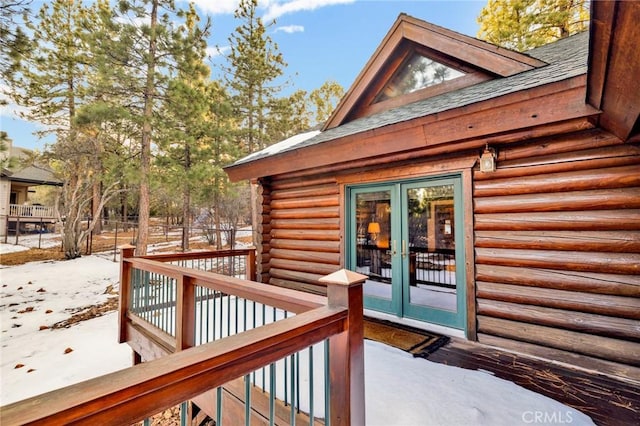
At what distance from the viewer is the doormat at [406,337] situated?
10.4 ft

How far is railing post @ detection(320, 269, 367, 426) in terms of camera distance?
1453mm

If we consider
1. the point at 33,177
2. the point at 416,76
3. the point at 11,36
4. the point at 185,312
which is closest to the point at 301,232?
the point at 185,312

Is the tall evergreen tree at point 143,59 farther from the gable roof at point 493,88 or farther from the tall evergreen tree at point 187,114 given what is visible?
the gable roof at point 493,88

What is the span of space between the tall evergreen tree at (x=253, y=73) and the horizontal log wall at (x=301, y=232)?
8.28m

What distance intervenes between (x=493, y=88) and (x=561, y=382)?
122 inches

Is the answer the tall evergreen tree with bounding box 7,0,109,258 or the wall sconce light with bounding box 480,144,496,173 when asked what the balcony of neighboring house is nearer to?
the tall evergreen tree with bounding box 7,0,109,258

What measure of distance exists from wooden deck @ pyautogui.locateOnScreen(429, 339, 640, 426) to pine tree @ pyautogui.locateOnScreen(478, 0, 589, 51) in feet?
31.6

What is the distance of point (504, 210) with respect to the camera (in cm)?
326

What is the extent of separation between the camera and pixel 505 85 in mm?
3289

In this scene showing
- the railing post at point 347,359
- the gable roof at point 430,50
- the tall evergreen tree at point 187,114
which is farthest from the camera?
the tall evergreen tree at point 187,114

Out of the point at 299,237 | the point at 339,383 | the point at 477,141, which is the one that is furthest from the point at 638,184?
the point at 299,237

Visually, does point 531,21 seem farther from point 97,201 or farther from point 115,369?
point 97,201

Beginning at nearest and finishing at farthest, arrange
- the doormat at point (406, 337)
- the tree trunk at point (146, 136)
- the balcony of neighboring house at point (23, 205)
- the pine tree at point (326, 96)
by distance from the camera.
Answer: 1. the doormat at point (406, 337)
2. the tree trunk at point (146, 136)
3. the balcony of neighboring house at point (23, 205)
4. the pine tree at point (326, 96)

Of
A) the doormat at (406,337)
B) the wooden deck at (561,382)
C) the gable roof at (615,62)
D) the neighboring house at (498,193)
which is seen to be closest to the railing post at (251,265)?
the neighboring house at (498,193)
